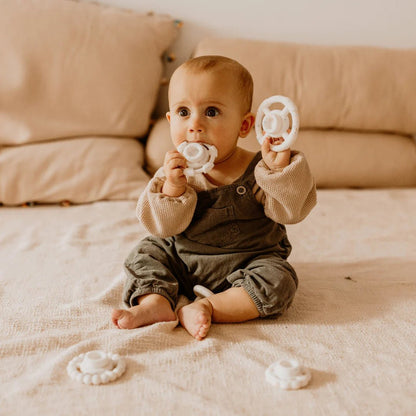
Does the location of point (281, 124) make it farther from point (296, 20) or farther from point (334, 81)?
point (296, 20)

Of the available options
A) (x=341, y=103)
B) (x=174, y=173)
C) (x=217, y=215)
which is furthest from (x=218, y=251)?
(x=341, y=103)

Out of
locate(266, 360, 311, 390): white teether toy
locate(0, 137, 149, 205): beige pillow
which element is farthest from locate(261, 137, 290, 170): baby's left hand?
locate(0, 137, 149, 205): beige pillow

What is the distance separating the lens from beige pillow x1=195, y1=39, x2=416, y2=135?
1.78 meters

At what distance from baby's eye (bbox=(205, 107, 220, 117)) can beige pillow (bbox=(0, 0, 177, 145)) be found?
869 mm

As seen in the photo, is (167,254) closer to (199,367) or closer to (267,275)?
(267,275)

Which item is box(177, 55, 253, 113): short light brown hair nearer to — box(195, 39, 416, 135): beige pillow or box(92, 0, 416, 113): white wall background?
box(195, 39, 416, 135): beige pillow

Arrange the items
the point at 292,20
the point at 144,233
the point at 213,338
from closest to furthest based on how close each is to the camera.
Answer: the point at 213,338 < the point at 144,233 < the point at 292,20

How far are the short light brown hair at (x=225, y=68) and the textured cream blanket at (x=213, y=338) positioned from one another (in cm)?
38

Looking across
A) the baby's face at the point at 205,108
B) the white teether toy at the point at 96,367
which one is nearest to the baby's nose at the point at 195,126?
the baby's face at the point at 205,108

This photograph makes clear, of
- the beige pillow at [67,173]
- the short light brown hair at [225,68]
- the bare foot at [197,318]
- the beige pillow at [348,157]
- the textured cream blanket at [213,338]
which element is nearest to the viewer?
the textured cream blanket at [213,338]

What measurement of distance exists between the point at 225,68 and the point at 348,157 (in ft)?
3.24

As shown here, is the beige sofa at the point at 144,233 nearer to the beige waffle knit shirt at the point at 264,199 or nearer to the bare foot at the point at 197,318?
the bare foot at the point at 197,318

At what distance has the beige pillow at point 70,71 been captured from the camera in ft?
5.30

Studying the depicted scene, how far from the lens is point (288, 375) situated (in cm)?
66
